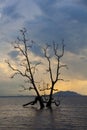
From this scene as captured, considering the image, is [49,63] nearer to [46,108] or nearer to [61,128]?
Answer: [46,108]

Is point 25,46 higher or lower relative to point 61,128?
higher

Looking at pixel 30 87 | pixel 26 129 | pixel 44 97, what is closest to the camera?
pixel 26 129

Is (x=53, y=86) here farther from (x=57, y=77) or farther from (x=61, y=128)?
(x=61, y=128)

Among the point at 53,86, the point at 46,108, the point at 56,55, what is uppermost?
the point at 56,55

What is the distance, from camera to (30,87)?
61.4 m

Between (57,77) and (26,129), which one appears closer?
(26,129)

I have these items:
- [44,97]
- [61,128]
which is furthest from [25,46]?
[61,128]

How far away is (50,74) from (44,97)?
16.9 feet

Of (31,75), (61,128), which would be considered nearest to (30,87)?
(31,75)

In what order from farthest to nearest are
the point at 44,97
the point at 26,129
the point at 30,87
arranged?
the point at 44,97, the point at 30,87, the point at 26,129

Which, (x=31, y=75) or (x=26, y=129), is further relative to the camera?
(x=31, y=75)

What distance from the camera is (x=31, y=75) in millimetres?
61750

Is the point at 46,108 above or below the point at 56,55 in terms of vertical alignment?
below

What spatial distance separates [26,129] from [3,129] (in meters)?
2.09
